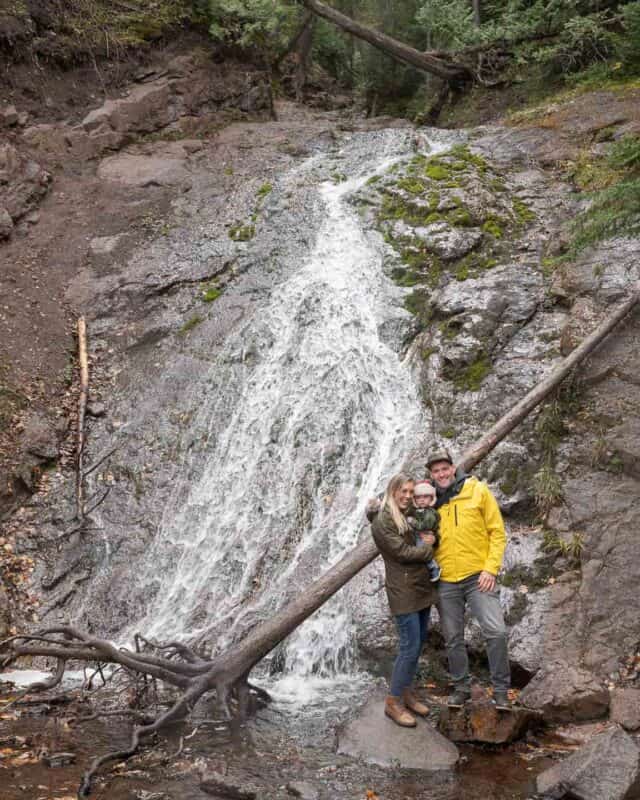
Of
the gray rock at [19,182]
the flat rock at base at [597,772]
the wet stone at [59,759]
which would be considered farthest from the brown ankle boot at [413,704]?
the gray rock at [19,182]

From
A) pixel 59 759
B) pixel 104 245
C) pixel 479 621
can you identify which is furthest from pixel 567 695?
pixel 104 245

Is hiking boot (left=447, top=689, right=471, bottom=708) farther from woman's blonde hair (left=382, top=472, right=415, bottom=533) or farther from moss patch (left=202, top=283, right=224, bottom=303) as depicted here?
moss patch (left=202, top=283, right=224, bottom=303)

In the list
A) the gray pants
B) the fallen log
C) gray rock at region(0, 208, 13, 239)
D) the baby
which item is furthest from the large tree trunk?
the gray pants

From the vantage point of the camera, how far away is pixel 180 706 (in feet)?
20.9

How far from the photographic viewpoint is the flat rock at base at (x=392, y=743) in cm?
565

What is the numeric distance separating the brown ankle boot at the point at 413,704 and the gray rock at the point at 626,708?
4.91 ft

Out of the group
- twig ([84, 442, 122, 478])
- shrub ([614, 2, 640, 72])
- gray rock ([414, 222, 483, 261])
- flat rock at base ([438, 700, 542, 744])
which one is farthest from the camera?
shrub ([614, 2, 640, 72])

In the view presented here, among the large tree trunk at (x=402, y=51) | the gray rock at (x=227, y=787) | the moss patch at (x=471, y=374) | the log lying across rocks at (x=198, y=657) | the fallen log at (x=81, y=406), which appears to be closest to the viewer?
the gray rock at (x=227, y=787)

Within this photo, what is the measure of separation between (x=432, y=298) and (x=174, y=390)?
4.43m

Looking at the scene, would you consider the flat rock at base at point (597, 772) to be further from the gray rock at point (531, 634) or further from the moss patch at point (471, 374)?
the moss patch at point (471, 374)

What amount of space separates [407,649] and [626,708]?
1804 mm

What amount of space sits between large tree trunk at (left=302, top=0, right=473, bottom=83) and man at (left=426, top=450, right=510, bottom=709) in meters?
18.0

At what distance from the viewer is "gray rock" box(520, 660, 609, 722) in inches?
241

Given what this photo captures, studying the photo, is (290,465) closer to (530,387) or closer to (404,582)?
(530,387)
